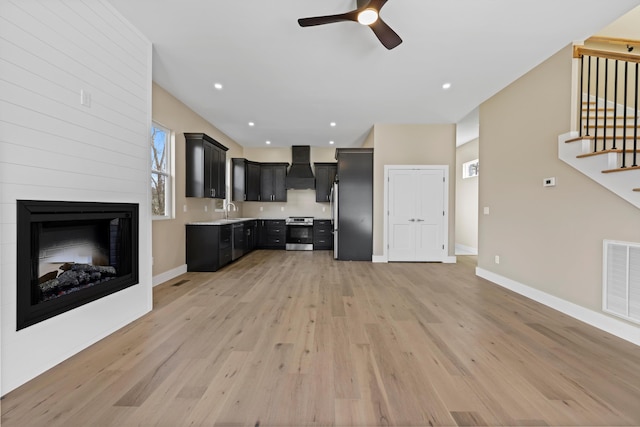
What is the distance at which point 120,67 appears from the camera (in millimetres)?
2367

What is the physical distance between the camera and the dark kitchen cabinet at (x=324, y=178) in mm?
7258

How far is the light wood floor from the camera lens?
1328mm

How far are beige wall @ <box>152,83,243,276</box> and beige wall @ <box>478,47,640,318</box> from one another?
5.17 metres

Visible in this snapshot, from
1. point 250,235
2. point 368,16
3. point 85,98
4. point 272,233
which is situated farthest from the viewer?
point 272,233

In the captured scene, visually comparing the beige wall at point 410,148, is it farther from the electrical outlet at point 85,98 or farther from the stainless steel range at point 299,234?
the electrical outlet at point 85,98

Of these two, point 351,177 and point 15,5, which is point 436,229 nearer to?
point 351,177

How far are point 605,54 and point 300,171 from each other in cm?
587

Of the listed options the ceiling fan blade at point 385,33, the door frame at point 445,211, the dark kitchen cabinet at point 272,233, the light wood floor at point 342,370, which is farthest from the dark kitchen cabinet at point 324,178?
the ceiling fan blade at point 385,33

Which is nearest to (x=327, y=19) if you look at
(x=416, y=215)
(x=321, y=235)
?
(x=416, y=215)

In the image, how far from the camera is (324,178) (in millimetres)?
7277

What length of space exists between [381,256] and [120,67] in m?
5.03

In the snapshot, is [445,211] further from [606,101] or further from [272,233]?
[272,233]

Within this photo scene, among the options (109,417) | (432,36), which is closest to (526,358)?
(109,417)

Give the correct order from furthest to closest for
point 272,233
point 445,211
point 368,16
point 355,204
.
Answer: point 272,233, point 355,204, point 445,211, point 368,16
